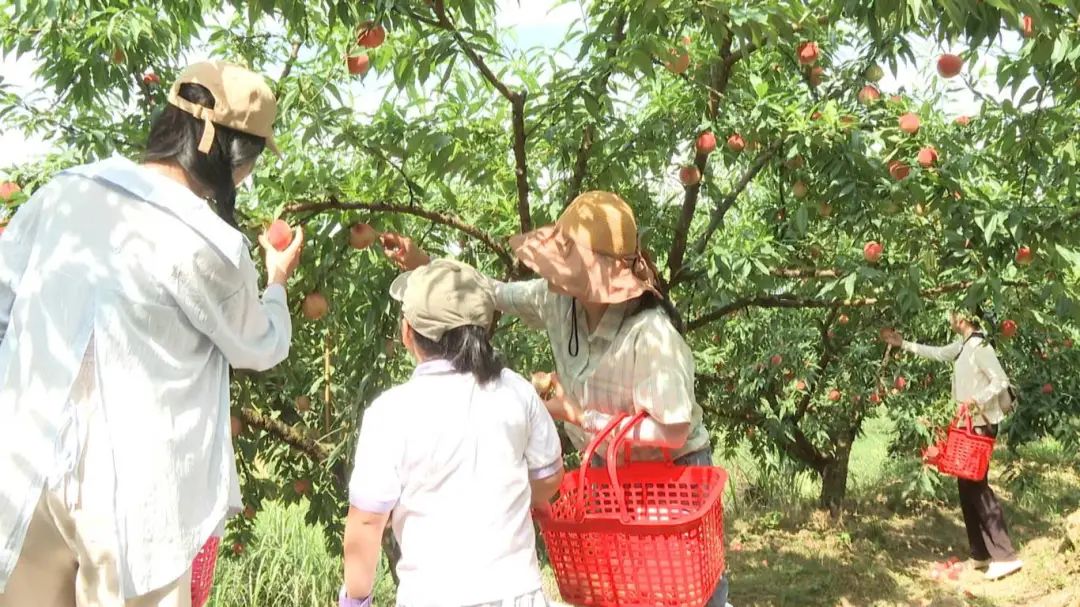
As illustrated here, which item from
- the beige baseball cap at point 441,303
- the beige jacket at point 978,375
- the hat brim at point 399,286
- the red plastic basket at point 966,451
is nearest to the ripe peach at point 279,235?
the hat brim at point 399,286

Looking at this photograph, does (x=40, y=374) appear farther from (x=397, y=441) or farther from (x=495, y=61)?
(x=495, y=61)

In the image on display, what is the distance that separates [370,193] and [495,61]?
1142mm

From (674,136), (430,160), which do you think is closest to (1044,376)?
(674,136)

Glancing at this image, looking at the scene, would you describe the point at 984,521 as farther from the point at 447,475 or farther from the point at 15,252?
the point at 15,252

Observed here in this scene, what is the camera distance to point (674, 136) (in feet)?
10.1

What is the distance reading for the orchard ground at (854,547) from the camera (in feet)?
14.6

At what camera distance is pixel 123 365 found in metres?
1.28

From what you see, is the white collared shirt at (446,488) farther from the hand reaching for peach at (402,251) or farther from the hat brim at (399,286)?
the hand reaching for peach at (402,251)

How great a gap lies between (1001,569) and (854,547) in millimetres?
860

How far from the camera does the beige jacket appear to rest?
5.02m

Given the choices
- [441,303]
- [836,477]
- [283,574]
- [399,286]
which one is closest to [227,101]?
[441,303]

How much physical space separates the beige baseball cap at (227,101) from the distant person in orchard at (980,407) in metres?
4.27

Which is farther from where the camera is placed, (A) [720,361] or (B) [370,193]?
(A) [720,361]

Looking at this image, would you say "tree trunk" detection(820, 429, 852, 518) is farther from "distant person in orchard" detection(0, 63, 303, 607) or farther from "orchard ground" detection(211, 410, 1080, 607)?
"distant person in orchard" detection(0, 63, 303, 607)
